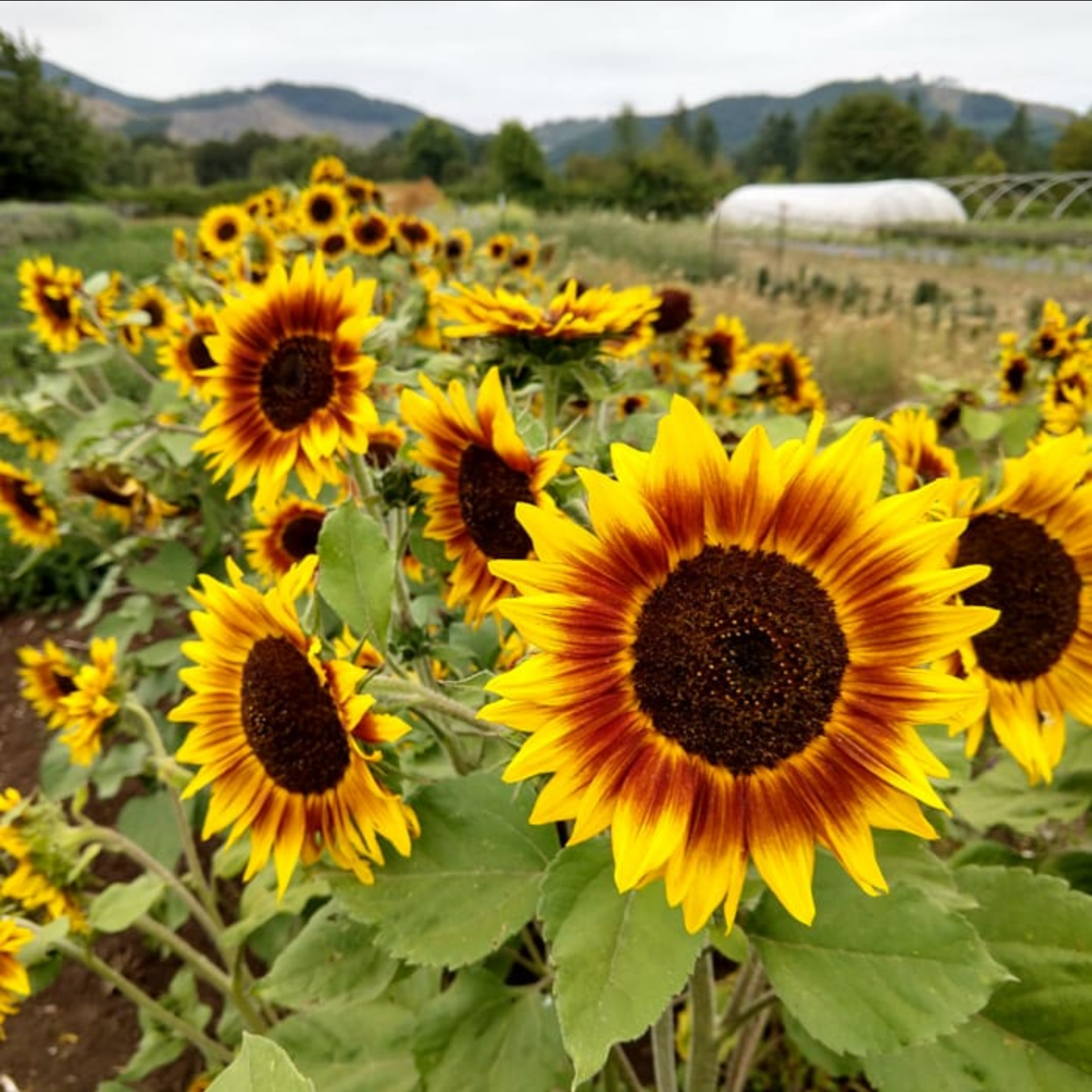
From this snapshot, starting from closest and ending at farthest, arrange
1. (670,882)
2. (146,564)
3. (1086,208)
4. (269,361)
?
1. (670,882)
2. (269,361)
3. (146,564)
4. (1086,208)

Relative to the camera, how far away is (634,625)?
70cm

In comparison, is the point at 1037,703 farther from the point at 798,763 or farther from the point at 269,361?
the point at 269,361

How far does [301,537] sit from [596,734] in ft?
2.75

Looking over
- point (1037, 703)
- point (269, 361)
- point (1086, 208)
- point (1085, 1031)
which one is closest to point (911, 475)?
point (1037, 703)

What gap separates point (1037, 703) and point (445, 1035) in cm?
71

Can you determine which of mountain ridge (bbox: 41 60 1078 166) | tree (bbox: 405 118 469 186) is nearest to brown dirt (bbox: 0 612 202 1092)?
tree (bbox: 405 118 469 186)

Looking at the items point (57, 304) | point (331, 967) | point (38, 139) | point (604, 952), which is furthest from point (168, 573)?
point (38, 139)

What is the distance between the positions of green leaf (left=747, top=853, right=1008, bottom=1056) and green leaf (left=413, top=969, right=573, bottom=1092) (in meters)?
0.30

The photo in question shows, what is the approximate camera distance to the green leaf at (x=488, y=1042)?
3.27 ft

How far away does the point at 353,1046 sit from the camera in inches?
47.0

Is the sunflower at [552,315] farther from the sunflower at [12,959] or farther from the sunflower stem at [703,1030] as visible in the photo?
the sunflower at [12,959]

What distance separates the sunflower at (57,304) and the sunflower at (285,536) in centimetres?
144

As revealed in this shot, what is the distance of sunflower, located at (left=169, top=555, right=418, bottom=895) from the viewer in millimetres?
820

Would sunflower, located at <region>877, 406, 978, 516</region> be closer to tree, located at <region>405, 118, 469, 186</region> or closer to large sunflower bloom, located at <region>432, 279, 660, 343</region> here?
large sunflower bloom, located at <region>432, 279, 660, 343</region>
